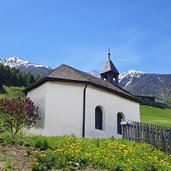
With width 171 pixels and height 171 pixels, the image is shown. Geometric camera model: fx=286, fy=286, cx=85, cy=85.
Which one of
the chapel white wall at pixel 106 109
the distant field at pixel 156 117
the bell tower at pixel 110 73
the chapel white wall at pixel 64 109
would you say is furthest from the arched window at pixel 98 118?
the distant field at pixel 156 117

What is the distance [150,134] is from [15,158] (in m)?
8.84

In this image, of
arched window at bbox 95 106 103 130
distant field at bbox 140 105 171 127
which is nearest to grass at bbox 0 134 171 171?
arched window at bbox 95 106 103 130

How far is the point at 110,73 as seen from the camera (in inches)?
1304

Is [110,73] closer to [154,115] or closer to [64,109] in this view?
[64,109]

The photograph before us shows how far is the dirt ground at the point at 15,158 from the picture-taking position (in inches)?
347

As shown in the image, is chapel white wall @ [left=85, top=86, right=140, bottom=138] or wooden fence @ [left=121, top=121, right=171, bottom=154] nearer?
wooden fence @ [left=121, top=121, right=171, bottom=154]

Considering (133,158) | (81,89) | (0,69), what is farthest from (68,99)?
(0,69)

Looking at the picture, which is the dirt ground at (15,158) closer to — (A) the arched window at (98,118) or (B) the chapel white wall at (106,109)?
(B) the chapel white wall at (106,109)

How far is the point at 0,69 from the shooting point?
9156 cm

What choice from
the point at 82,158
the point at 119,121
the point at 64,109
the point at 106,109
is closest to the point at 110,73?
the point at 119,121

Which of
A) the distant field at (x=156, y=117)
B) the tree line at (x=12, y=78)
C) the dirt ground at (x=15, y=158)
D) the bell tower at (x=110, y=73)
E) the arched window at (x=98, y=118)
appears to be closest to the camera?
the dirt ground at (x=15, y=158)

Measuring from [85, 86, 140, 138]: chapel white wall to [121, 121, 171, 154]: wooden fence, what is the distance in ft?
14.9

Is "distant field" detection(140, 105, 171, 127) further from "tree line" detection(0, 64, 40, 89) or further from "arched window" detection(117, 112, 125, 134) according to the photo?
"tree line" detection(0, 64, 40, 89)

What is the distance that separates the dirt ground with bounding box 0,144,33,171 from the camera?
8805 mm
